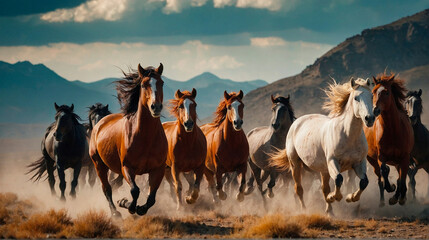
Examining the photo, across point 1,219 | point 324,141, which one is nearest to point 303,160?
point 324,141

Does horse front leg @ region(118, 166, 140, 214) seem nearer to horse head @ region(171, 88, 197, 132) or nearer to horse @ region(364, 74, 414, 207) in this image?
horse head @ region(171, 88, 197, 132)

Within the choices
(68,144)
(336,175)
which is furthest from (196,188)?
(68,144)

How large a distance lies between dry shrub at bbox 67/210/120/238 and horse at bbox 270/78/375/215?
406 centimetres

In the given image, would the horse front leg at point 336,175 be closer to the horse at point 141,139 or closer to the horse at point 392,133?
the horse at point 392,133

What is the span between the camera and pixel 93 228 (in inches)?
338

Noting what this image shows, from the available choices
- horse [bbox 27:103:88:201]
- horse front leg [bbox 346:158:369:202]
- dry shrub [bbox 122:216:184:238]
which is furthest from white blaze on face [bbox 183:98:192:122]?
horse [bbox 27:103:88:201]

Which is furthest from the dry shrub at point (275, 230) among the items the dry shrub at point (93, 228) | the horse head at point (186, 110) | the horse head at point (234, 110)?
the horse head at point (234, 110)

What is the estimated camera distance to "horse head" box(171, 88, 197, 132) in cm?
1070

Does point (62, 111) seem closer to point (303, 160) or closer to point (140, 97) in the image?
point (140, 97)

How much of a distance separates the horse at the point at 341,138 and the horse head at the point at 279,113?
2282 millimetres

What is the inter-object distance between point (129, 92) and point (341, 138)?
157 inches

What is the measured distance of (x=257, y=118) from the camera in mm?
83000

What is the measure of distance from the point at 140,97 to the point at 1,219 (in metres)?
3.57

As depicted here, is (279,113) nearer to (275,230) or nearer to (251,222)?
(251,222)
